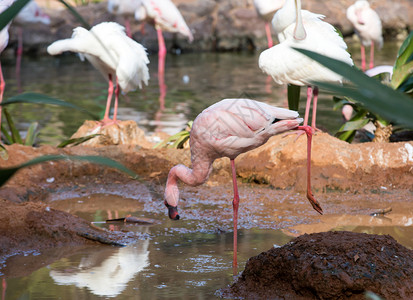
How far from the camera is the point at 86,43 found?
19.8 ft

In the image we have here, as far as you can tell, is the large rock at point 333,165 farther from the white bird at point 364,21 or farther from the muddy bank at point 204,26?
the muddy bank at point 204,26

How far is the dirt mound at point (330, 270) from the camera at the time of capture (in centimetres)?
251

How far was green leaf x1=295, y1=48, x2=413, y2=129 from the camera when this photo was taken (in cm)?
102

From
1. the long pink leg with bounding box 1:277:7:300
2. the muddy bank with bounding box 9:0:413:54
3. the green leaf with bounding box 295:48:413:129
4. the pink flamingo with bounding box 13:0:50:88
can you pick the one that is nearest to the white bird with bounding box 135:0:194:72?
the pink flamingo with bounding box 13:0:50:88

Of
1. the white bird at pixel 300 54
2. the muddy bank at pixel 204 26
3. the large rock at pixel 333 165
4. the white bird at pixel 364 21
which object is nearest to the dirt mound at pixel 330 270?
the large rock at pixel 333 165

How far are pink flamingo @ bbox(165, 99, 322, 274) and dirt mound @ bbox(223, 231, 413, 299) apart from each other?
2.38 feet

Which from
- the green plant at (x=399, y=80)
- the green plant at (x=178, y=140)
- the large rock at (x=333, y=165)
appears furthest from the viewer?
the green plant at (x=178, y=140)

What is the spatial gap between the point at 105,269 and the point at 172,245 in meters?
0.50

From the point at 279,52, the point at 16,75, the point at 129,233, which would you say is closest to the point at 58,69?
the point at 16,75

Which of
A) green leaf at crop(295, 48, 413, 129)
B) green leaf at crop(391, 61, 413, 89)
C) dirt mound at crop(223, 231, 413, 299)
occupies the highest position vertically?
green leaf at crop(295, 48, 413, 129)

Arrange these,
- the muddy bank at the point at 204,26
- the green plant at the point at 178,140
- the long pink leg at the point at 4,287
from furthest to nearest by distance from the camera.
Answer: the muddy bank at the point at 204,26 → the green plant at the point at 178,140 → the long pink leg at the point at 4,287

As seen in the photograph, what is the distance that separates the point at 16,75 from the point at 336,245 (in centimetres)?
1027

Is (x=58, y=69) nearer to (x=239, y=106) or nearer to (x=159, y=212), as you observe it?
(x=159, y=212)

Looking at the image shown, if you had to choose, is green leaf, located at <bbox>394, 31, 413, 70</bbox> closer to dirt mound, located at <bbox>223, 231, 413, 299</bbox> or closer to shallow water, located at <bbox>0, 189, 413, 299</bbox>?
shallow water, located at <bbox>0, 189, 413, 299</bbox>
